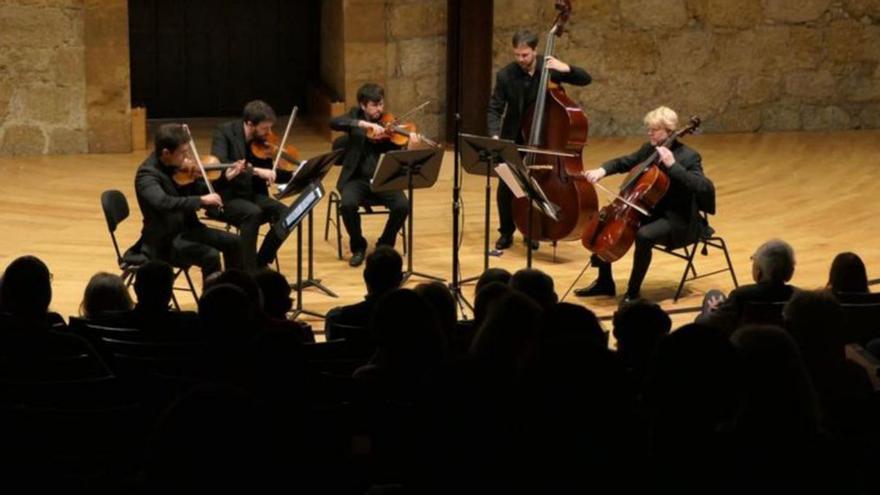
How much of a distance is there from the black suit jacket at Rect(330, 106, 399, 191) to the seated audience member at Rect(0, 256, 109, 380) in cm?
334

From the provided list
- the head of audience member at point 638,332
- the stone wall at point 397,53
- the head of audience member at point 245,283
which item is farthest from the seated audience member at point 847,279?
the stone wall at point 397,53

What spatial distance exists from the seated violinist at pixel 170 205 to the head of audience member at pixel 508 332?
296cm

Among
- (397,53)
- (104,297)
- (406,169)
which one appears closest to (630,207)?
(406,169)

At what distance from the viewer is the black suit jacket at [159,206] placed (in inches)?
289

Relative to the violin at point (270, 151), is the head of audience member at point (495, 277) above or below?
below

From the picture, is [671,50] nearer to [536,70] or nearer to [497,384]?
[536,70]

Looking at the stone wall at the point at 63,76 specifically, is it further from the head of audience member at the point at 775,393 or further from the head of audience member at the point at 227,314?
the head of audience member at the point at 775,393

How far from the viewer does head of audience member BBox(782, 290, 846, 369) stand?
4.85m

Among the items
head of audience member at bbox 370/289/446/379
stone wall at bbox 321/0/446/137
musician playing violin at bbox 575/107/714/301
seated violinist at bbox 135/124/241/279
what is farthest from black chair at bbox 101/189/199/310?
stone wall at bbox 321/0/446/137

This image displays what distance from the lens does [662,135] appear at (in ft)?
26.3

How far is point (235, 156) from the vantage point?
8.07m

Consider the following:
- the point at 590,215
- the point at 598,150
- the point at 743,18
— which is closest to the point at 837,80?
the point at 743,18

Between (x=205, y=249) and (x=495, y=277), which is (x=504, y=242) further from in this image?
(x=495, y=277)

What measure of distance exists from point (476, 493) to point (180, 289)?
172 inches
